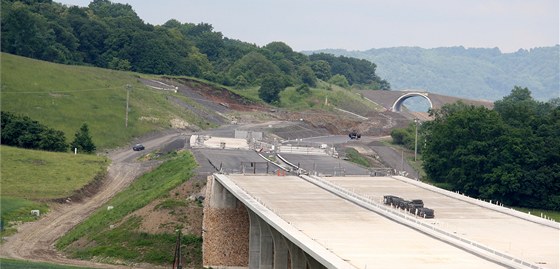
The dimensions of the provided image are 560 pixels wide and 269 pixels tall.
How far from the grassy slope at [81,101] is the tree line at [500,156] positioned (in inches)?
1377

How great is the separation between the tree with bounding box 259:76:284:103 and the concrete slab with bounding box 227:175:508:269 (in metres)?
97.7

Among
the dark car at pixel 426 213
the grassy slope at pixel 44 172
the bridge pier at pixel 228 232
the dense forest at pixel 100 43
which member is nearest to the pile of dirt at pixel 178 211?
the bridge pier at pixel 228 232

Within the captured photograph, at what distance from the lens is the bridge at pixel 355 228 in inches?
1551

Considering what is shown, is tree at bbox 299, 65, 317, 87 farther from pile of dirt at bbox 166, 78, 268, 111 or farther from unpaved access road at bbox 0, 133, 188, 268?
unpaved access road at bbox 0, 133, 188, 268

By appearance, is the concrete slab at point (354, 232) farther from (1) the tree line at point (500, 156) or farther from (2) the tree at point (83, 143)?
(2) the tree at point (83, 143)

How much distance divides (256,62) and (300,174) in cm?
11930

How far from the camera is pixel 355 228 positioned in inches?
1845

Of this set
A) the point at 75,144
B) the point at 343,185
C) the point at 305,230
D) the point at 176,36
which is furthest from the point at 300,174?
the point at 176,36

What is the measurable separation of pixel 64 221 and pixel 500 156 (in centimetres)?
3518

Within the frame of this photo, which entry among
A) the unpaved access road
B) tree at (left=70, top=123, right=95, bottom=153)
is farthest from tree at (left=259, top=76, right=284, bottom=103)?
tree at (left=70, top=123, right=95, bottom=153)

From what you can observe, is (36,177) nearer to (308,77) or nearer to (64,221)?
(64,221)

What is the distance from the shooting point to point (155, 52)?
531ft

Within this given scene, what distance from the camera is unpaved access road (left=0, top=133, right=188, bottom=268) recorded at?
6316 centimetres

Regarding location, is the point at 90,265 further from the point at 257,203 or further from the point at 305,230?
the point at 305,230
